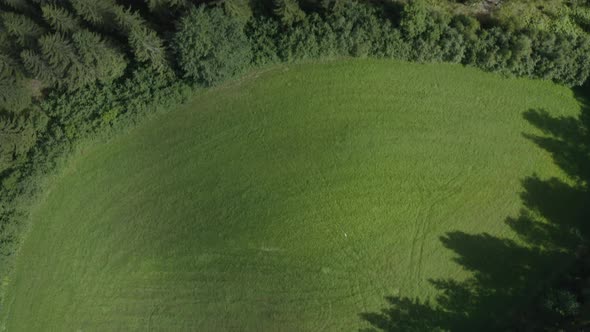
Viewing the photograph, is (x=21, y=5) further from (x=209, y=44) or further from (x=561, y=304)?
(x=561, y=304)

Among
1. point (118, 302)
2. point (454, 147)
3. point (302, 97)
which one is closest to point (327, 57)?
point (302, 97)

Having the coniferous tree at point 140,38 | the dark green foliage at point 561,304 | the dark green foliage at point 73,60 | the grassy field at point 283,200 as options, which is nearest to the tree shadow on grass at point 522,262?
the dark green foliage at point 561,304

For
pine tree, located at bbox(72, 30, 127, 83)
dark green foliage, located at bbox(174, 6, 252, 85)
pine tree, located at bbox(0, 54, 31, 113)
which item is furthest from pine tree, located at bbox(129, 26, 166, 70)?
pine tree, located at bbox(0, 54, 31, 113)

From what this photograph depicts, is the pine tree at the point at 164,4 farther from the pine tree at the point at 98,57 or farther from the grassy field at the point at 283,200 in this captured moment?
the grassy field at the point at 283,200

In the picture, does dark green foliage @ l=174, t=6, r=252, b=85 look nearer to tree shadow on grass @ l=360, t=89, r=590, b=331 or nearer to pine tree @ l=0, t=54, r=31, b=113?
pine tree @ l=0, t=54, r=31, b=113

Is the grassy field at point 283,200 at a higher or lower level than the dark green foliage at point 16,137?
lower

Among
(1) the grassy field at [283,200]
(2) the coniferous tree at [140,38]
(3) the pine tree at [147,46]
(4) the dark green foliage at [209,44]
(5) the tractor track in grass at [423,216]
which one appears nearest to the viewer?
(2) the coniferous tree at [140,38]

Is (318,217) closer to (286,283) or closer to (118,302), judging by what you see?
(286,283)
